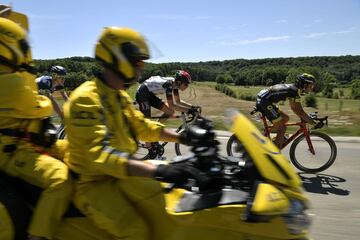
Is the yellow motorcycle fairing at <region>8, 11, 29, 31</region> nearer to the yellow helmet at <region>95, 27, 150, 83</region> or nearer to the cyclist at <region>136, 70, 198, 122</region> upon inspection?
the yellow helmet at <region>95, 27, 150, 83</region>

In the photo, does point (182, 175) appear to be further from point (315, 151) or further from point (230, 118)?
point (315, 151)

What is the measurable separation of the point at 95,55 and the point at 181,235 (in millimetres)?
1452

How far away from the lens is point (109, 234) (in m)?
3.08

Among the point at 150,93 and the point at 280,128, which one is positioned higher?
the point at 150,93

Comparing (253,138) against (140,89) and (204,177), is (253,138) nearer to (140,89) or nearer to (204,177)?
(204,177)

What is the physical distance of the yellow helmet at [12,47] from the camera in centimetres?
374

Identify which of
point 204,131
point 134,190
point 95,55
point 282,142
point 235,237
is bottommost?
point 282,142

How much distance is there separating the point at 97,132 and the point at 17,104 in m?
0.89

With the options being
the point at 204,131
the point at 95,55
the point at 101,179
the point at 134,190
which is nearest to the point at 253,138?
the point at 204,131

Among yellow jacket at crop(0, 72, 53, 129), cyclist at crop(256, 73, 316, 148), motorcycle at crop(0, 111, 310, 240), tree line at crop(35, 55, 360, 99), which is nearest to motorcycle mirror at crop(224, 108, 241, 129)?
motorcycle at crop(0, 111, 310, 240)

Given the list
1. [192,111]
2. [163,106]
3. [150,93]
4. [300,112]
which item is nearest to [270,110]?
[300,112]

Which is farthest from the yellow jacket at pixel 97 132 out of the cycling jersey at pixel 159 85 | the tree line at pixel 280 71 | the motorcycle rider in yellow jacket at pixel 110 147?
the tree line at pixel 280 71

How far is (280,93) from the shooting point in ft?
31.8

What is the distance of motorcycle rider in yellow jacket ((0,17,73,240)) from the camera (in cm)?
316
